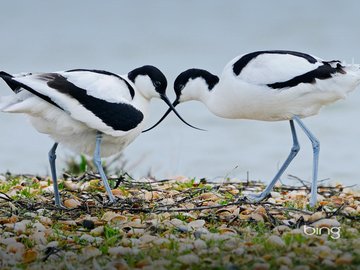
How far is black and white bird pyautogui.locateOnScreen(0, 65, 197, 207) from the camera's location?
7.28 m

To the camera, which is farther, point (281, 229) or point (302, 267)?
point (281, 229)

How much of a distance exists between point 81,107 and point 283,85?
1.51 meters

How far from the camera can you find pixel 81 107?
24.2 feet

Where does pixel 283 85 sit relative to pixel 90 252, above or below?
above

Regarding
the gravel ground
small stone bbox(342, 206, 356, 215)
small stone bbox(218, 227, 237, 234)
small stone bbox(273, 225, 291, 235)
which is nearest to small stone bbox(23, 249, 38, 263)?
the gravel ground

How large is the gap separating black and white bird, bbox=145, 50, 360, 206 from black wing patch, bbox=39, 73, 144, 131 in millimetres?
798

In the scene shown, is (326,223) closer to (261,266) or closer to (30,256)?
(261,266)

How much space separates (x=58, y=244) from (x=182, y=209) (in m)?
1.11

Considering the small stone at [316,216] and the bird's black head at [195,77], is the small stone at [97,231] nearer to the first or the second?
the small stone at [316,216]

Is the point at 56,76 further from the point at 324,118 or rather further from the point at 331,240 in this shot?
the point at 324,118

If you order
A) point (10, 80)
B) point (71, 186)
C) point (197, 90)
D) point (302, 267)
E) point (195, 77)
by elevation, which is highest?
point (195, 77)

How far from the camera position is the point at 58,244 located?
20.7 ft

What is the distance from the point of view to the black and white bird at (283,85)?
7660 millimetres

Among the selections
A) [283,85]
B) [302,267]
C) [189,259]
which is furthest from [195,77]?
[302,267]
